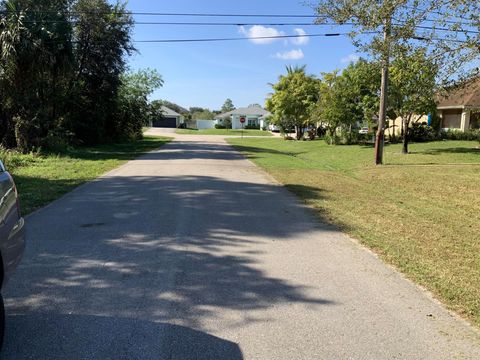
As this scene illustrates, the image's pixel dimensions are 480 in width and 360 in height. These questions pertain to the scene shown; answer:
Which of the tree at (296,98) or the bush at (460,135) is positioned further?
the tree at (296,98)

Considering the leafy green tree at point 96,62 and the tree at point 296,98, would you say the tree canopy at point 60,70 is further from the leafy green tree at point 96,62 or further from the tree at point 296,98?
the tree at point 296,98

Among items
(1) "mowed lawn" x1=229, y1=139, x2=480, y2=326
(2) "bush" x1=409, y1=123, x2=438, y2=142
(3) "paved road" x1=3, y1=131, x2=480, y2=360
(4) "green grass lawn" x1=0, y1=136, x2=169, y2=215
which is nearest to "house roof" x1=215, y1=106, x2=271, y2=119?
(2) "bush" x1=409, y1=123, x2=438, y2=142

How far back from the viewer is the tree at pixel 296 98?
1804 inches

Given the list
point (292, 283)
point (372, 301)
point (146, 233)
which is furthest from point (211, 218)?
point (372, 301)

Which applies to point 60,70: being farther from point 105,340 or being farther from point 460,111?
point 460,111

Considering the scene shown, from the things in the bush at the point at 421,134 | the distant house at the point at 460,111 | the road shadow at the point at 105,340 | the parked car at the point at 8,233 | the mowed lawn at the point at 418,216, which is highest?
the distant house at the point at 460,111

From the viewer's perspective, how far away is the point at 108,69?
29.4m

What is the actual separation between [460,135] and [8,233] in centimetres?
3314

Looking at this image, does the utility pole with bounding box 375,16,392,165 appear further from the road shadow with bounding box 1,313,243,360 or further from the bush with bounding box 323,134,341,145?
the bush with bounding box 323,134,341,145

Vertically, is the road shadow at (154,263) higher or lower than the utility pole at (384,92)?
lower

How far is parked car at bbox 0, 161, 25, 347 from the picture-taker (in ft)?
10.9

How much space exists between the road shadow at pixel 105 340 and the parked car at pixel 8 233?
0.31 m

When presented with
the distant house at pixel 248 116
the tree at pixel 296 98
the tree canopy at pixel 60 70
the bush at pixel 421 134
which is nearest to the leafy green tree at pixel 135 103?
the tree canopy at pixel 60 70

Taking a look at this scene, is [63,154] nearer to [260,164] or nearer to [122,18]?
[260,164]
